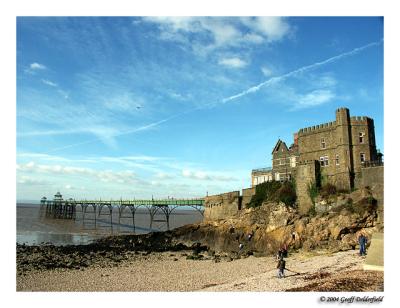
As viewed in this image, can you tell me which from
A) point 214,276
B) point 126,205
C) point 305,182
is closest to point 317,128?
point 305,182

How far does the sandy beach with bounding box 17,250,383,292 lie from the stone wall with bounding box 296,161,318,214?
21.5ft

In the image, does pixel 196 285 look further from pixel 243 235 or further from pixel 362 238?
pixel 243 235

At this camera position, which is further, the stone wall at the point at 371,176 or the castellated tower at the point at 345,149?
the castellated tower at the point at 345,149

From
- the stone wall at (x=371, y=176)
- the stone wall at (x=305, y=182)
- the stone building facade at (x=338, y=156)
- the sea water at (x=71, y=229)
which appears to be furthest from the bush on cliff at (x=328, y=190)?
the sea water at (x=71, y=229)

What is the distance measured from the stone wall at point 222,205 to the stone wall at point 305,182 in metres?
8.12

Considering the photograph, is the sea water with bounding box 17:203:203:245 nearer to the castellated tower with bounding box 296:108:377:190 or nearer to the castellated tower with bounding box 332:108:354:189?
the castellated tower with bounding box 296:108:377:190

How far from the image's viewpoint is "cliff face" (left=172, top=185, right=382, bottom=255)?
23.5 m

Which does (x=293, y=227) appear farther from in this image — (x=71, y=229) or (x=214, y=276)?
(x=71, y=229)

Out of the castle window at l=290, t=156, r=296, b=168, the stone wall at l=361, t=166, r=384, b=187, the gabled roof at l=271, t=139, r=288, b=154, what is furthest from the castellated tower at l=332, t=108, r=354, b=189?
the gabled roof at l=271, t=139, r=288, b=154

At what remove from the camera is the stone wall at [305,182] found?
28.3m

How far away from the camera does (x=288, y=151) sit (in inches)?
1371

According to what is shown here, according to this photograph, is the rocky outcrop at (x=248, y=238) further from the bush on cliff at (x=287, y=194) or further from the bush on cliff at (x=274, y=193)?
the bush on cliff at (x=274, y=193)

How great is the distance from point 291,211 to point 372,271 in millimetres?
14734
